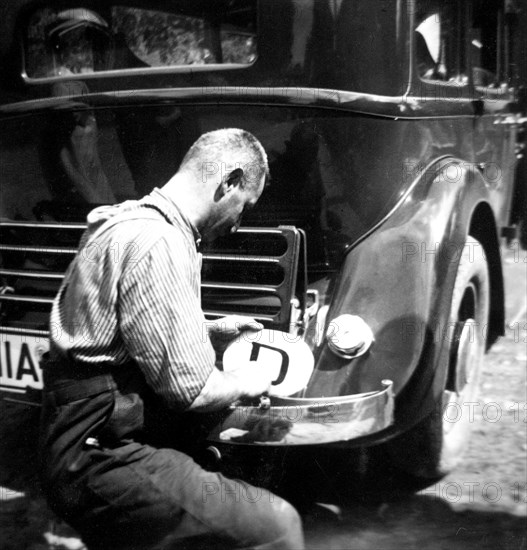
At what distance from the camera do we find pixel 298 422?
7.13 feet

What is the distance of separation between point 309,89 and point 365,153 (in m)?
0.32

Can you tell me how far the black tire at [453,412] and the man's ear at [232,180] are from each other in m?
1.02

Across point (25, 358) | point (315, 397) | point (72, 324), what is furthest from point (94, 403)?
point (25, 358)

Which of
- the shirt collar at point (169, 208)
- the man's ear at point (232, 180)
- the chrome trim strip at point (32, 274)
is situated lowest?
the chrome trim strip at point (32, 274)

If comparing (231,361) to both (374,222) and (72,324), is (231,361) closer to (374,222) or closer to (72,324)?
(72,324)

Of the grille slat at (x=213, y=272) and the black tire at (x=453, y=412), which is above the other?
the grille slat at (x=213, y=272)

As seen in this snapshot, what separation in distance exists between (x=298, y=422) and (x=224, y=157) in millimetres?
841

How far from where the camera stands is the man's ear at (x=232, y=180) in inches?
76.7

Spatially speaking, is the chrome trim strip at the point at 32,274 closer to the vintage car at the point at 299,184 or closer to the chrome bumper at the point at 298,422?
the vintage car at the point at 299,184

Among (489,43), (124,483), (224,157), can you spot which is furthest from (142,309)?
(489,43)

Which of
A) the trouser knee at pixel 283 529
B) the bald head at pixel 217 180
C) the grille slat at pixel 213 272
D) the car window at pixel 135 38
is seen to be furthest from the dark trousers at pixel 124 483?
the car window at pixel 135 38

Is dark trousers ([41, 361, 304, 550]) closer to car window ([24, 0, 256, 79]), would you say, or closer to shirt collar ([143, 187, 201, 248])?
shirt collar ([143, 187, 201, 248])

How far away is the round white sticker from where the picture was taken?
2.23 metres

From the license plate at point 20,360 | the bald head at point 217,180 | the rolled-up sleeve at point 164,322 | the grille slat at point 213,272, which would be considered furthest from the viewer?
the license plate at point 20,360
